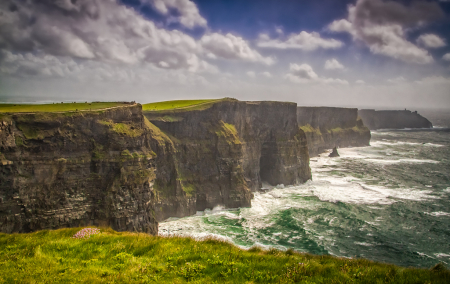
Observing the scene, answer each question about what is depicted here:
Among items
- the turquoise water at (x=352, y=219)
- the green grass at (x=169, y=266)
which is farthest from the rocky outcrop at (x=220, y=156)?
the green grass at (x=169, y=266)

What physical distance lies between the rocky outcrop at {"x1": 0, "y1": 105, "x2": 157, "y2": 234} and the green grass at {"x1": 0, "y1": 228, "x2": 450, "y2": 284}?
64.8 ft

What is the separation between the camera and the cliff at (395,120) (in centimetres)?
18950

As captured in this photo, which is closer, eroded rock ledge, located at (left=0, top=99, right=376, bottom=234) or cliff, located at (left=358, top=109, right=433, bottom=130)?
eroded rock ledge, located at (left=0, top=99, right=376, bottom=234)

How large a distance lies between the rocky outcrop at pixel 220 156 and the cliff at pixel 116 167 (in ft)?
0.64

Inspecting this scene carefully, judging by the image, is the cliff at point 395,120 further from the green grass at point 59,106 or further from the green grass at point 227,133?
the green grass at point 59,106

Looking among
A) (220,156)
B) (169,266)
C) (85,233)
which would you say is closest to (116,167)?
(85,233)

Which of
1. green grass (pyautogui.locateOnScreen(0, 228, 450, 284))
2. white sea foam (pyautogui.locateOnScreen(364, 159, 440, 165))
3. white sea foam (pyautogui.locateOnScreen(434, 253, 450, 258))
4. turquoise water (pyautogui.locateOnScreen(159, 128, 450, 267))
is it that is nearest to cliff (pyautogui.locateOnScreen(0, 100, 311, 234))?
turquoise water (pyautogui.locateOnScreen(159, 128, 450, 267))

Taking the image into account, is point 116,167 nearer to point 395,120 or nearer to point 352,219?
point 352,219

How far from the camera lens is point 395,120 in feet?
636

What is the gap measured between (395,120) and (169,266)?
224632 millimetres

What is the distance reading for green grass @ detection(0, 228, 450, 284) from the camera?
836 cm

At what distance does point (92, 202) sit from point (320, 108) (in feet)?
353

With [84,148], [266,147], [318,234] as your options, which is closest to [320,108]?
[266,147]

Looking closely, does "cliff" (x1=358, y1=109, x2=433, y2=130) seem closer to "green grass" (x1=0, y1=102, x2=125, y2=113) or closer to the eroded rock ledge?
the eroded rock ledge
